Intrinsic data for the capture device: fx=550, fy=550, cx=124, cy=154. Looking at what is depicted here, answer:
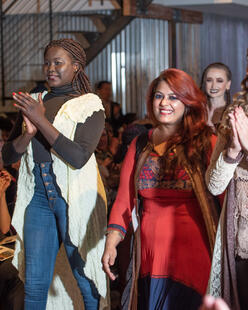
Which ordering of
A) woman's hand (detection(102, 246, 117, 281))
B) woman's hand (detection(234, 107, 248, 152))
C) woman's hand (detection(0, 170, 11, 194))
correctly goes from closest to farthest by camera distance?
woman's hand (detection(234, 107, 248, 152))
woman's hand (detection(102, 246, 117, 281))
woman's hand (detection(0, 170, 11, 194))

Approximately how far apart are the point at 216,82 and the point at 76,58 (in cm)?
186

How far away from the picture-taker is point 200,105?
7.72ft

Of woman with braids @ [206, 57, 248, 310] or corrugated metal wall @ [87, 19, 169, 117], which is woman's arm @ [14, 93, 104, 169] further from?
corrugated metal wall @ [87, 19, 169, 117]

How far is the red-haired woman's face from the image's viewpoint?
2330 millimetres

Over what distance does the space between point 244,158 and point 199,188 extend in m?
0.33

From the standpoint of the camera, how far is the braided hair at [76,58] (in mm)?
2621

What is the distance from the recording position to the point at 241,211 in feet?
6.25

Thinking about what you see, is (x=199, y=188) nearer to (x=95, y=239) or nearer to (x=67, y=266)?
(x=95, y=239)

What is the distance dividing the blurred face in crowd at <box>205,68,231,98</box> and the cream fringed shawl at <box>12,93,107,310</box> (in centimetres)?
178

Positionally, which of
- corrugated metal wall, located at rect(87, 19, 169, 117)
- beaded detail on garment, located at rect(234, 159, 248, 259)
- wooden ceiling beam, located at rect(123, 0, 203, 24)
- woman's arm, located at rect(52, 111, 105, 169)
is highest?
wooden ceiling beam, located at rect(123, 0, 203, 24)

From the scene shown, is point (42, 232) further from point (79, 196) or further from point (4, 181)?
point (4, 181)

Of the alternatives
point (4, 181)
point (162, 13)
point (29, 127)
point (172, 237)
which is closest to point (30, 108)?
point (29, 127)

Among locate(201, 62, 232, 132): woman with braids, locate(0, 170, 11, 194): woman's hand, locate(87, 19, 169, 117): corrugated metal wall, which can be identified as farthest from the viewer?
locate(87, 19, 169, 117): corrugated metal wall

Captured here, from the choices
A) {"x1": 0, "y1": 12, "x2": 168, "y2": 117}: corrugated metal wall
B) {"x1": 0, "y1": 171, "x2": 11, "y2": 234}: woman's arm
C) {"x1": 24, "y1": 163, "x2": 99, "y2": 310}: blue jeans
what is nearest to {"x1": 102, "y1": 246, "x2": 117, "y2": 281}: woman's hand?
{"x1": 24, "y1": 163, "x2": 99, "y2": 310}: blue jeans
